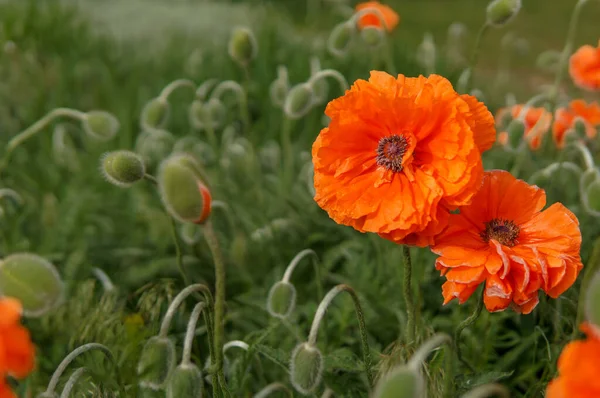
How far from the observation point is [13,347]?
0.85 meters

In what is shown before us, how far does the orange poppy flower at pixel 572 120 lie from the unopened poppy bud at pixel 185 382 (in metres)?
1.48

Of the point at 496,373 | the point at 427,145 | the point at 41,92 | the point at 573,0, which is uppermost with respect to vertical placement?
the point at 427,145

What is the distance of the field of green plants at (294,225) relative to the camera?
4.04 feet

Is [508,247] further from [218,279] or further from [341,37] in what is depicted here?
[341,37]

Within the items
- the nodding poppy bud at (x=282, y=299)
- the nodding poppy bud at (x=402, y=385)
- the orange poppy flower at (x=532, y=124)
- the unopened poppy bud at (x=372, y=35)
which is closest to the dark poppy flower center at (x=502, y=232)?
the nodding poppy bud at (x=282, y=299)

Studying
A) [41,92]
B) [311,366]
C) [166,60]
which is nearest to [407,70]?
[166,60]

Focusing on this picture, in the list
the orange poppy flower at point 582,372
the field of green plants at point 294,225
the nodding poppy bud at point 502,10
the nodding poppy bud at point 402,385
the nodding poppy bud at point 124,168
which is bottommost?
the field of green plants at point 294,225

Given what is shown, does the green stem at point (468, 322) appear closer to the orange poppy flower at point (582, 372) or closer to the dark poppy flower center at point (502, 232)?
the dark poppy flower center at point (502, 232)

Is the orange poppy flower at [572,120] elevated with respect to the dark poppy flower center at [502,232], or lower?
lower

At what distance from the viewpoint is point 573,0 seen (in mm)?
6605

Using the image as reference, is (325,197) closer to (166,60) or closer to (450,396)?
(450,396)

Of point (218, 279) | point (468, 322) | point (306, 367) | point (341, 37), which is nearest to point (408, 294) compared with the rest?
point (468, 322)

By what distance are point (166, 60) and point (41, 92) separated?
36.1 inches

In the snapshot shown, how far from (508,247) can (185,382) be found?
0.57 meters
